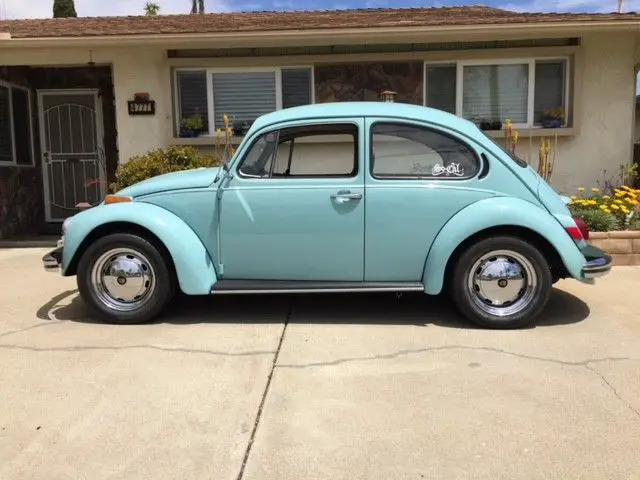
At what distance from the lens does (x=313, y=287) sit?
4.84 meters

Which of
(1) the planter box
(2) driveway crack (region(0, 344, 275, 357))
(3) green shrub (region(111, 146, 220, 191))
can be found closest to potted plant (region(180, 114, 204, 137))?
(3) green shrub (region(111, 146, 220, 191))

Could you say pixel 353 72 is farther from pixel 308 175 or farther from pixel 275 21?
pixel 308 175

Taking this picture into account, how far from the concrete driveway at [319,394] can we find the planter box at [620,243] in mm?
1944

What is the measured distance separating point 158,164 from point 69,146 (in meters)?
3.30

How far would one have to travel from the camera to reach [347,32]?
8.46 m

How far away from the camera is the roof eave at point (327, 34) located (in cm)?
835

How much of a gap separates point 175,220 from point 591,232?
511cm

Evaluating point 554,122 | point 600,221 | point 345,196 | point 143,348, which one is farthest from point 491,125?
point 143,348

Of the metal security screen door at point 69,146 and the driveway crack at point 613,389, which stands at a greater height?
the metal security screen door at point 69,146

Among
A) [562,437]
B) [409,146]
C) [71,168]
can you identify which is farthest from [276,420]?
[71,168]

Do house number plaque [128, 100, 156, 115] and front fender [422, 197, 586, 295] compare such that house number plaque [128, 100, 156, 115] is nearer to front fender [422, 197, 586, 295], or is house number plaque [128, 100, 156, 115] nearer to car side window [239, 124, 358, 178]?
car side window [239, 124, 358, 178]

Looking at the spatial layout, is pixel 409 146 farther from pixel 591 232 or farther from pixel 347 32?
pixel 347 32

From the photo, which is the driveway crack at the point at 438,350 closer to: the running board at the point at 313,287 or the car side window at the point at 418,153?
the running board at the point at 313,287

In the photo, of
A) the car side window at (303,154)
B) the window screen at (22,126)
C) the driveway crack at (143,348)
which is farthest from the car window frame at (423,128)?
the window screen at (22,126)
